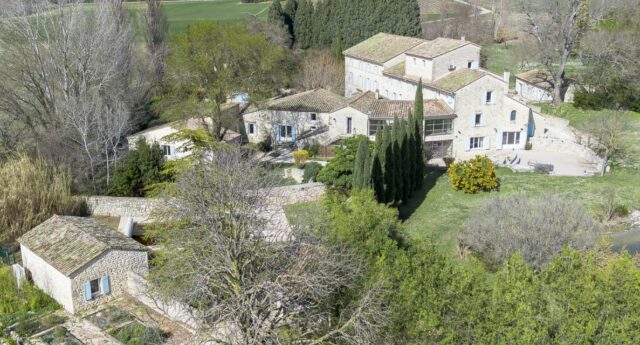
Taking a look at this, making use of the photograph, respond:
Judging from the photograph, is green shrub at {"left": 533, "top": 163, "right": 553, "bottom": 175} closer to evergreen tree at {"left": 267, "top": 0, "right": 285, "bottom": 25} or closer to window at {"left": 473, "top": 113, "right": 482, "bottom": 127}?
window at {"left": 473, "top": 113, "right": 482, "bottom": 127}

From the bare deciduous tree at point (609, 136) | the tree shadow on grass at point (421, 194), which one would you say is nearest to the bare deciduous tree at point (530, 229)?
the tree shadow on grass at point (421, 194)

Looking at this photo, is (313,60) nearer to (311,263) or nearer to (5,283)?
(5,283)

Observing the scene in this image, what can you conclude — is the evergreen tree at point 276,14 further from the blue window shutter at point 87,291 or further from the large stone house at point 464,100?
the blue window shutter at point 87,291

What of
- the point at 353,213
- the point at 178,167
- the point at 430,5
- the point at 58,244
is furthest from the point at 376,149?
the point at 430,5

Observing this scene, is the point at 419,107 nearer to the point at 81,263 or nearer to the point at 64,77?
the point at 64,77

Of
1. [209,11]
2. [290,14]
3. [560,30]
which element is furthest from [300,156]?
[209,11]
